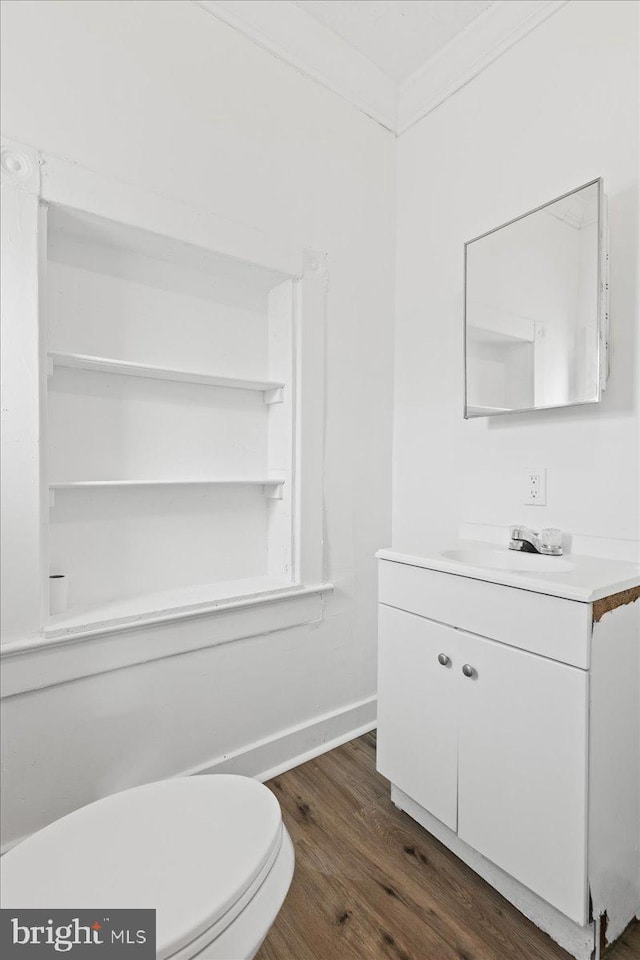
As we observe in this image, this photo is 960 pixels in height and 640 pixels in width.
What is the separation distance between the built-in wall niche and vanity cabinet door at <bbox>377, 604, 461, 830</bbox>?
54 centimetres

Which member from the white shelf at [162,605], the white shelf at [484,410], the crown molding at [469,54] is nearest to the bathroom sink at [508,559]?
the white shelf at [484,410]

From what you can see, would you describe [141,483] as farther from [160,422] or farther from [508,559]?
[508,559]

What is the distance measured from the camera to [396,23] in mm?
1812

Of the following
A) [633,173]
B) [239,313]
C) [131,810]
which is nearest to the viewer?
[131,810]

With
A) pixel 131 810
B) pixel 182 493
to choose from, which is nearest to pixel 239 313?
pixel 182 493

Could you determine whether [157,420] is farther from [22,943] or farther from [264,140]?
[22,943]

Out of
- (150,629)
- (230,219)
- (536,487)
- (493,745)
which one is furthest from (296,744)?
(230,219)

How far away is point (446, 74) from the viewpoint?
1.91 meters

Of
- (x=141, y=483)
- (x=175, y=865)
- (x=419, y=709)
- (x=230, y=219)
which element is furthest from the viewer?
(x=230, y=219)

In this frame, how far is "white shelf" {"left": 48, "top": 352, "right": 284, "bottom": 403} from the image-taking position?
4.70 ft

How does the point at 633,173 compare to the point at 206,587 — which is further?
the point at 206,587

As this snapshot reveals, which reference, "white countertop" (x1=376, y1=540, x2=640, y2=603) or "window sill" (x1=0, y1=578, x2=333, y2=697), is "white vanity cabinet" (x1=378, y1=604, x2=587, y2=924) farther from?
"window sill" (x1=0, y1=578, x2=333, y2=697)

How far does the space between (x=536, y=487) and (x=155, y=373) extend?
4.28 feet

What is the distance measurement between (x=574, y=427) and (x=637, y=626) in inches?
24.3
